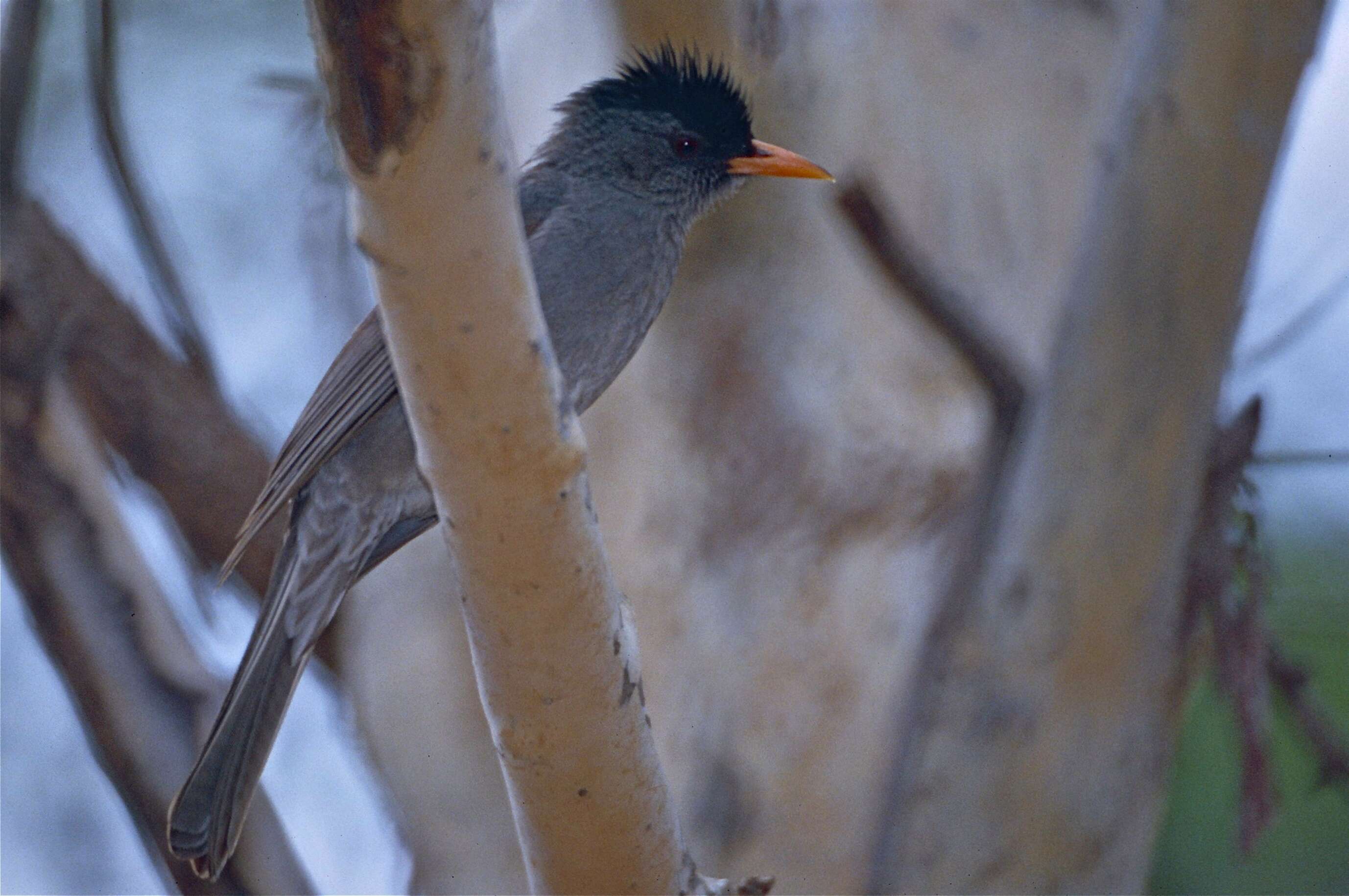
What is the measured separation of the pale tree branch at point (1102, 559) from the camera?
123 inches

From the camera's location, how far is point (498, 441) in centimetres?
170

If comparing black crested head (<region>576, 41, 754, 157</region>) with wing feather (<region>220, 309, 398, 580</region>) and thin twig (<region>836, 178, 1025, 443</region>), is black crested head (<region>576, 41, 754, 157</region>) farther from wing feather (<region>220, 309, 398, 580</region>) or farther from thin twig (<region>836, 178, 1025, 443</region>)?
wing feather (<region>220, 309, 398, 580</region>)

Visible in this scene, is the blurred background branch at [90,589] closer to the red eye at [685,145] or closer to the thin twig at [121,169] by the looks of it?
the thin twig at [121,169]

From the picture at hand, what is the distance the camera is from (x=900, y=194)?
10.8 feet

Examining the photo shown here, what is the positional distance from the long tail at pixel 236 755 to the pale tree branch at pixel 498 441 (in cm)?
80

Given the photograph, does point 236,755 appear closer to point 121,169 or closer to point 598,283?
point 598,283

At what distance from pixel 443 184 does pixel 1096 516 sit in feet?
6.95

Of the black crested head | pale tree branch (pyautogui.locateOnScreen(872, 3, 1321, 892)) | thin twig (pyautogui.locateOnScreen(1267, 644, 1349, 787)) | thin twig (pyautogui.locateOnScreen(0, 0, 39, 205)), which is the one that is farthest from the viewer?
thin twig (pyautogui.locateOnScreen(0, 0, 39, 205))

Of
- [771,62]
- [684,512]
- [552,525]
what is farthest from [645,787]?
[771,62]

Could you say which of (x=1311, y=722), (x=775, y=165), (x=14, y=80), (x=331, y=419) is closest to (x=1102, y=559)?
(x=1311, y=722)

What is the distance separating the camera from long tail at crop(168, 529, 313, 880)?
8.78 ft

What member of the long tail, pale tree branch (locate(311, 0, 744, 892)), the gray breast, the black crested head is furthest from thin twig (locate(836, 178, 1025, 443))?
the long tail

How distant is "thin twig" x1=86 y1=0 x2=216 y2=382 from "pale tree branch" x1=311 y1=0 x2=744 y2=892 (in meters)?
2.54

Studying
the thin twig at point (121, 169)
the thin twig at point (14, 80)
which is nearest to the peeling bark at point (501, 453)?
the thin twig at point (121, 169)
